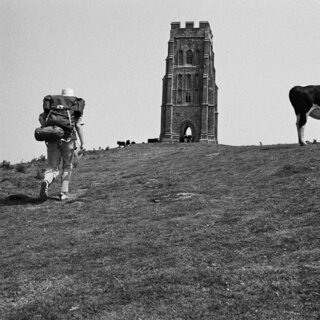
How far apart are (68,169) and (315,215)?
638 centimetres

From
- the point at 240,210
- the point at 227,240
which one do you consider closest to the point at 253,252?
the point at 227,240

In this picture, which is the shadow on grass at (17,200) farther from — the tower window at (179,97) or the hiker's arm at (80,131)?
the tower window at (179,97)

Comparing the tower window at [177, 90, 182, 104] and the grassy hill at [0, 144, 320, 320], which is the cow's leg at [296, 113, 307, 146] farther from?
the tower window at [177, 90, 182, 104]

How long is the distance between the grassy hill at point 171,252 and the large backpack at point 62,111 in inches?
74.8

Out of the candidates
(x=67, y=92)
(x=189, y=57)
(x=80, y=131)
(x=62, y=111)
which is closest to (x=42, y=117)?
(x=62, y=111)

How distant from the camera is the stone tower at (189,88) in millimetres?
71250

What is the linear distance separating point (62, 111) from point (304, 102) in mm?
9177

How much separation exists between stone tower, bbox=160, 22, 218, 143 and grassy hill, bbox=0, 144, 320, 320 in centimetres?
5988

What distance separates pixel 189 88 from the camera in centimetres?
7319

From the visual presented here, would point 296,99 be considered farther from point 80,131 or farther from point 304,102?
point 80,131

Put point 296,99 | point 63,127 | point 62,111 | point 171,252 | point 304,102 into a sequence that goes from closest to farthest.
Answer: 1. point 171,252
2. point 63,127
3. point 62,111
4. point 304,102
5. point 296,99

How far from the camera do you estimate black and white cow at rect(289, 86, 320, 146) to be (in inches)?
618

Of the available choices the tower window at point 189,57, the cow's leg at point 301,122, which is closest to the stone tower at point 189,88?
the tower window at point 189,57

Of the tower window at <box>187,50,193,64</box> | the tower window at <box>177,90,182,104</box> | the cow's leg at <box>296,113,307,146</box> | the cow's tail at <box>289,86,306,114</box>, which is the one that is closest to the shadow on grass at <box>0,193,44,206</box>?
the cow's leg at <box>296,113,307,146</box>
